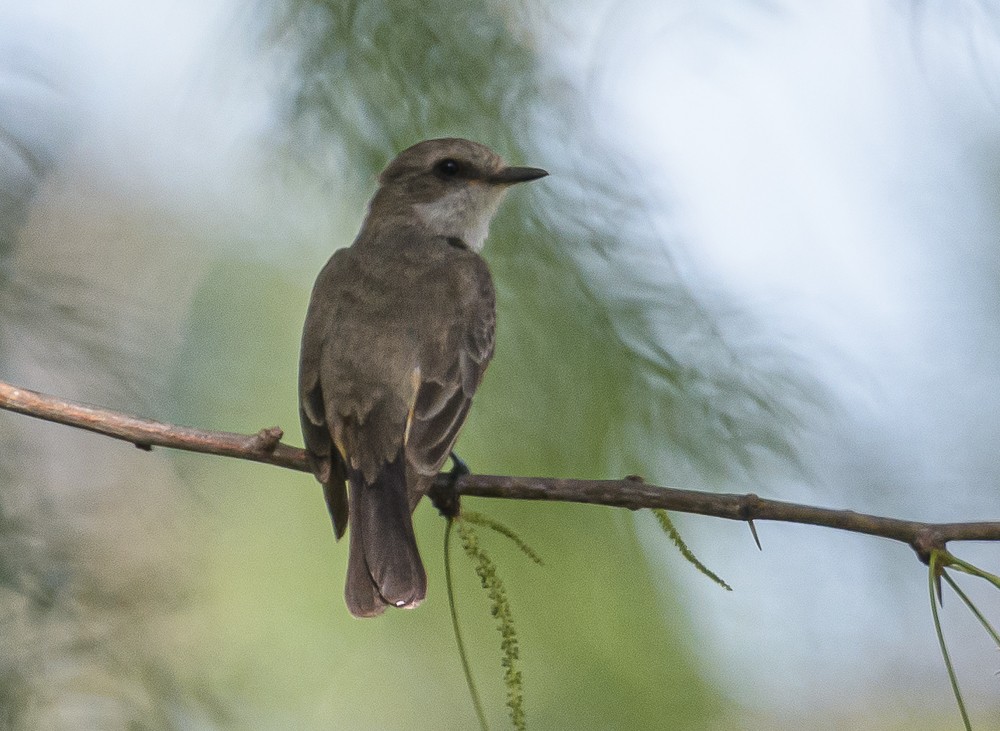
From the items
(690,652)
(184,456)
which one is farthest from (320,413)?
(690,652)

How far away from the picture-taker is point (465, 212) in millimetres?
5227

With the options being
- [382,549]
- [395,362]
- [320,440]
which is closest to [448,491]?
[382,549]

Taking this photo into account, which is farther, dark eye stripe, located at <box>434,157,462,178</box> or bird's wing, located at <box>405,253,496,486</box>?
dark eye stripe, located at <box>434,157,462,178</box>

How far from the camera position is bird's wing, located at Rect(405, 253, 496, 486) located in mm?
4035

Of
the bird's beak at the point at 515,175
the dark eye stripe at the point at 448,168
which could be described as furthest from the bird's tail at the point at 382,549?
the dark eye stripe at the point at 448,168

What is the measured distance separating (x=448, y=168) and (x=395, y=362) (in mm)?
1274

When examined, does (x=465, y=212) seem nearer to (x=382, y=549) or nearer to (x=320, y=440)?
(x=320, y=440)

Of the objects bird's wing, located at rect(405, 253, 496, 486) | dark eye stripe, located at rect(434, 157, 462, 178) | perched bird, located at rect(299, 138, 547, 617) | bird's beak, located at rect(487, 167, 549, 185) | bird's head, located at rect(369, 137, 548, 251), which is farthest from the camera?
dark eye stripe, located at rect(434, 157, 462, 178)

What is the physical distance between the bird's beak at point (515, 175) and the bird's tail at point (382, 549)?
1.29 metres

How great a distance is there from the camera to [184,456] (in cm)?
488

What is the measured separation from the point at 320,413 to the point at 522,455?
30.2 inches

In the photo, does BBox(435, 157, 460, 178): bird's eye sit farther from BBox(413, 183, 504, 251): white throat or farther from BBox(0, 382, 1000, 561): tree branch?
BBox(0, 382, 1000, 561): tree branch

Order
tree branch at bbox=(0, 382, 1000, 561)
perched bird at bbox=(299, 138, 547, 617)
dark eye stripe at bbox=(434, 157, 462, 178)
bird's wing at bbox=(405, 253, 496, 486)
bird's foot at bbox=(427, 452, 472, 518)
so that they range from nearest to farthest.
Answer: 1. tree branch at bbox=(0, 382, 1000, 561)
2. bird's foot at bbox=(427, 452, 472, 518)
3. perched bird at bbox=(299, 138, 547, 617)
4. bird's wing at bbox=(405, 253, 496, 486)
5. dark eye stripe at bbox=(434, 157, 462, 178)

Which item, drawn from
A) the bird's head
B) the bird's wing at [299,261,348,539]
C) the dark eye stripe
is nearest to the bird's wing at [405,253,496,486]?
the bird's wing at [299,261,348,539]
